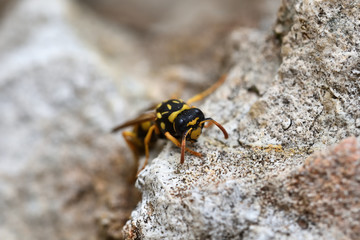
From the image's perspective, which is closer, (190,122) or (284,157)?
(284,157)

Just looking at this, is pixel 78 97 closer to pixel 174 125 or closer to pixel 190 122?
pixel 174 125

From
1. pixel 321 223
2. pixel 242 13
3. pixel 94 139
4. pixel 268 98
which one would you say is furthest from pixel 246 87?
pixel 242 13

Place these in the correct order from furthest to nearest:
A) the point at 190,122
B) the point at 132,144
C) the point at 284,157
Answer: the point at 132,144 → the point at 190,122 → the point at 284,157

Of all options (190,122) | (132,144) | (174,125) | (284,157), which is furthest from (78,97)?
(284,157)

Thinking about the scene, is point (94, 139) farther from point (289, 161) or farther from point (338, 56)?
point (338, 56)

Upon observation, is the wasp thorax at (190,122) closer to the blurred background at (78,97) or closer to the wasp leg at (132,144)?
the wasp leg at (132,144)

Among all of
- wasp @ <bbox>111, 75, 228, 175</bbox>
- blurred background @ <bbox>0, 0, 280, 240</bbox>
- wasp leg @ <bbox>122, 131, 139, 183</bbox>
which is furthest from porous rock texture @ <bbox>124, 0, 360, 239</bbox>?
blurred background @ <bbox>0, 0, 280, 240</bbox>

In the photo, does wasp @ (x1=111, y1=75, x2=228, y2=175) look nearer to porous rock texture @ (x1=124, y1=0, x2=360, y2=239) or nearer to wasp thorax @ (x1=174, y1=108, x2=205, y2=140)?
wasp thorax @ (x1=174, y1=108, x2=205, y2=140)
